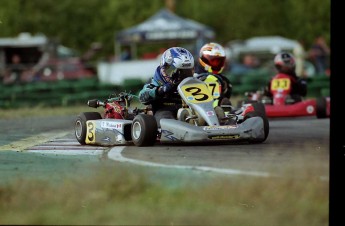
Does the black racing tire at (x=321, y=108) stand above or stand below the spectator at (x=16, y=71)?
below

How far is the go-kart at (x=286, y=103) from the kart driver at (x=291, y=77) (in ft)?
0.20

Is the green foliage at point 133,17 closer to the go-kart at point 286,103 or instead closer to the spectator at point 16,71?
the spectator at point 16,71

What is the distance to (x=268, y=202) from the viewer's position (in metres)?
5.69

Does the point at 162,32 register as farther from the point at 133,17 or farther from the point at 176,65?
the point at 133,17

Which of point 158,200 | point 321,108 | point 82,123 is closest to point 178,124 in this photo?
point 82,123

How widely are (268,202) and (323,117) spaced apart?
770 cm

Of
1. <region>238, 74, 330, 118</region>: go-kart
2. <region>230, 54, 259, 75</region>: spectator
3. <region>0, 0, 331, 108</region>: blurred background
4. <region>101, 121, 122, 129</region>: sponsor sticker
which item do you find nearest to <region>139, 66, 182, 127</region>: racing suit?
<region>101, 121, 122, 129</region>: sponsor sticker

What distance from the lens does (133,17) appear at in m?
16.3

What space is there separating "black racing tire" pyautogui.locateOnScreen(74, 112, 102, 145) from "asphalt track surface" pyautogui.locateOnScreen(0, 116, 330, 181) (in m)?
0.07

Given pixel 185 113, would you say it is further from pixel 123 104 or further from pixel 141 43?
pixel 141 43

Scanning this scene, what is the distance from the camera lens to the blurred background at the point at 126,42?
11.9m

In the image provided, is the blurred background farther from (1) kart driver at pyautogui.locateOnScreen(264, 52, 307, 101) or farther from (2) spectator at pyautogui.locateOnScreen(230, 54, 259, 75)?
(2) spectator at pyautogui.locateOnScreen(230, 54, 259, 75)

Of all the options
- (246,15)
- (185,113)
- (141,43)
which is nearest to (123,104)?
(185,113)

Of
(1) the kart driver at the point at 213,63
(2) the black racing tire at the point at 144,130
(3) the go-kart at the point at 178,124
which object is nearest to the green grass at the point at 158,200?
(2) the black racing tire at the point at 144,130
